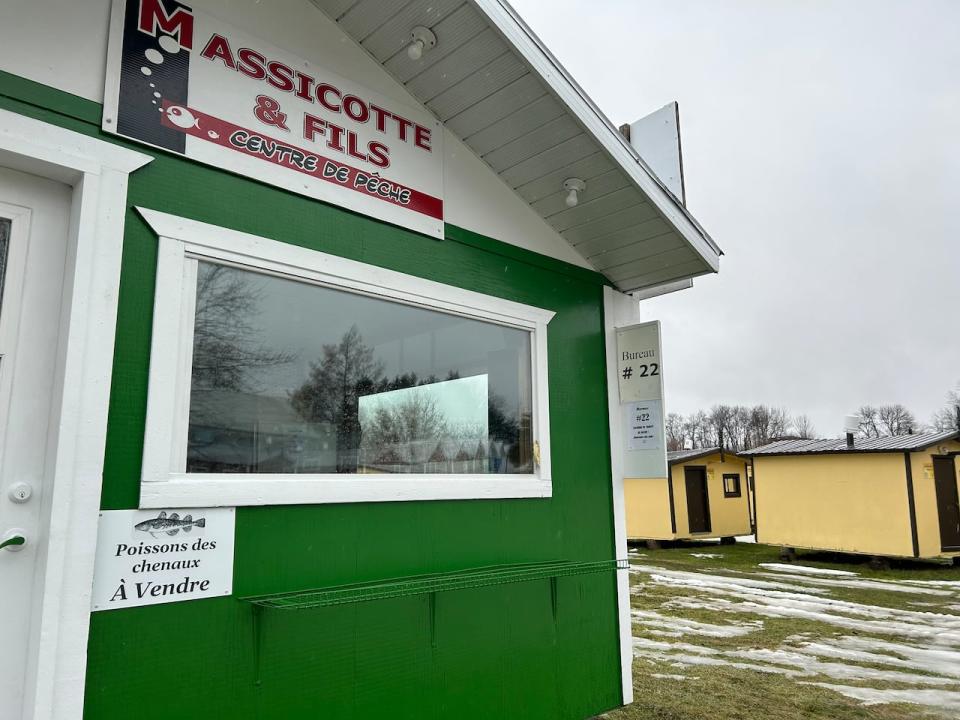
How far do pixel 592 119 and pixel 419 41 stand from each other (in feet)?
2.80

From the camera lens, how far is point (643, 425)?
402 centimetres

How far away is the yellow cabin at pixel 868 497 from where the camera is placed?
11.5m

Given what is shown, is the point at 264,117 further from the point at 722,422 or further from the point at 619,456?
the point at 722,422

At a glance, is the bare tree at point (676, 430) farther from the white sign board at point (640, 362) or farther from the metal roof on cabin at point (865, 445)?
the white sign board at point (640, 362)

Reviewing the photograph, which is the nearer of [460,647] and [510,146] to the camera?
[460,647]

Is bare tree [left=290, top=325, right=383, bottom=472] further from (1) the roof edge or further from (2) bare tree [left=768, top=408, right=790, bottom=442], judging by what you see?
(2) bare tree [left=768, top=408, right=790, bottom=442]

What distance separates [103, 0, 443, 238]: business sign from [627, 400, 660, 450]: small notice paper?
1.61 meters

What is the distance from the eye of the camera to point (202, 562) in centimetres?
236

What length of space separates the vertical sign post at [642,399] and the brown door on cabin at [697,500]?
11.9 m

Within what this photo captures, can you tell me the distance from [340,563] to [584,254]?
90.3 inches

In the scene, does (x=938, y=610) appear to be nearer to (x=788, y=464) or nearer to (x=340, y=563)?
(x=788, y=464)

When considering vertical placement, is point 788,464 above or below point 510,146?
below

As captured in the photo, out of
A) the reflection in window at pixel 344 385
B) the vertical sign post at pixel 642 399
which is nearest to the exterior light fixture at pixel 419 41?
the reflection in window at pixel 344 385

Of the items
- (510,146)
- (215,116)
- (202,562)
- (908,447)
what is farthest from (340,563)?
(908,447)
